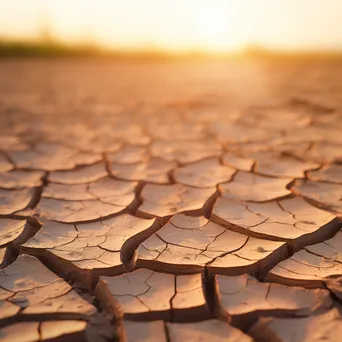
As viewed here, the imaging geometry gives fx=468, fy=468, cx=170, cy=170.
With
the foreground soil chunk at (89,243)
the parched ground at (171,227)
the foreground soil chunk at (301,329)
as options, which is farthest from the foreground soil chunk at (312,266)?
the foreground soil chunk at (89,243)

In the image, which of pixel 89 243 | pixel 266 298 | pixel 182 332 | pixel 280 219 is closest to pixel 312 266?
pixel 266 298

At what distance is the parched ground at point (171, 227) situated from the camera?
3.14 ft

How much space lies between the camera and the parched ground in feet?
3.14

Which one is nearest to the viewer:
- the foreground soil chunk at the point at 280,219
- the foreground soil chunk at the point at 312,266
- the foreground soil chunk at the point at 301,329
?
the foreground soil chunk at the point at 301,329

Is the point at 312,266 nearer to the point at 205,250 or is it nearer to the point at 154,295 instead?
the point at 205,250

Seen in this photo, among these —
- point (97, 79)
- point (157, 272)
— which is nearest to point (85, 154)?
point (157, 272)

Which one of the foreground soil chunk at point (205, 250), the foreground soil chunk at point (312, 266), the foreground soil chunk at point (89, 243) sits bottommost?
the foreground soil chunk at point (89, 243)

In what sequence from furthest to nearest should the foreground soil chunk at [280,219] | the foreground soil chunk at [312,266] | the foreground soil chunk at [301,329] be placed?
1. the foreground soil chunk at [280,219]
2. the foreground soil chunk at [312,266]
3. the foreground soil chunk at [301,329]

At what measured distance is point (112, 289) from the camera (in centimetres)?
105

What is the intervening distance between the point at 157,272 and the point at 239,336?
29 cm

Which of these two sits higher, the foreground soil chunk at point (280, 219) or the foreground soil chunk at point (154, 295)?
the foreground soil chunk at point (280, 219)

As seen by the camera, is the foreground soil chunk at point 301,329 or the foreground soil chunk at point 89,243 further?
the foreground soil chunk at point 89,243

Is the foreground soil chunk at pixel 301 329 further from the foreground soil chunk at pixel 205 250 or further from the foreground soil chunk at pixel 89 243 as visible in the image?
the foreground soil chunk at pixel 89 243

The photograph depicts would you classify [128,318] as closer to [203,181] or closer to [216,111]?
[203,181]
